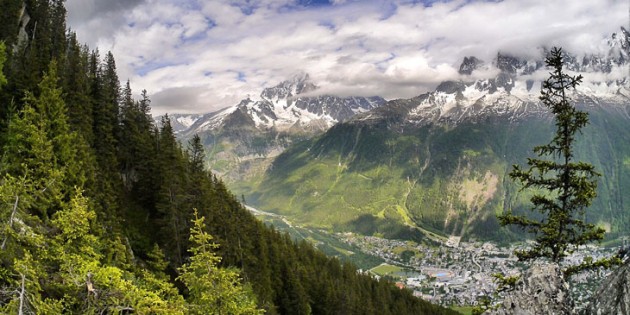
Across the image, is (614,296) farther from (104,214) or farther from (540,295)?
(104,214)

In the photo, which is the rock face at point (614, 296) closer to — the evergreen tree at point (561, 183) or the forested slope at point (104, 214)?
the evergreen tree at point (561, 183)

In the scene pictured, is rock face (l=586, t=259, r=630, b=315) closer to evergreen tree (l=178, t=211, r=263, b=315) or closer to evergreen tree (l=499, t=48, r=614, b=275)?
evergreen tree (l=499, t=48, r=614, b=275)

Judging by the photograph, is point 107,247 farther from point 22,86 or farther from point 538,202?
point 538,202

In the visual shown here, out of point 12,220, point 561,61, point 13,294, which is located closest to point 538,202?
point 561,61

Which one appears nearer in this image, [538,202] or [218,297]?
[538,202]

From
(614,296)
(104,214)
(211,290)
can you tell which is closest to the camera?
(614,296)

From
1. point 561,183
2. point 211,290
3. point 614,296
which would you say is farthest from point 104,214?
point 614,296
